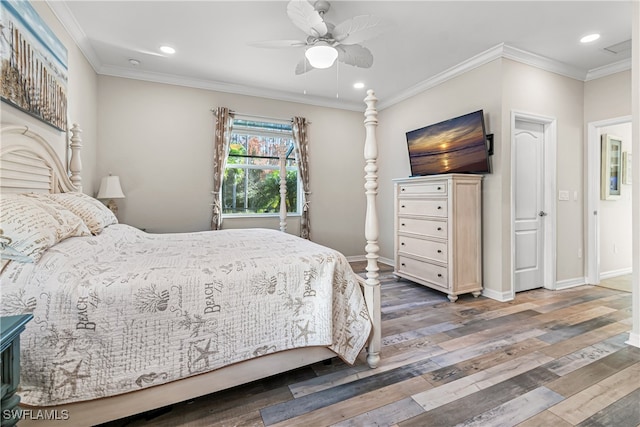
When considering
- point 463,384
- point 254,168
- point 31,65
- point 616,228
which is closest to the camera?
point 463,384

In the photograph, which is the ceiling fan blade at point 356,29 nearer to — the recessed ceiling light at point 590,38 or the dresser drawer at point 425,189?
the dresser drawer at point 425,189

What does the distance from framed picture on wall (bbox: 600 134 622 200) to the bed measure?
13.3 feet

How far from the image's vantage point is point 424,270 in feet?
11.5

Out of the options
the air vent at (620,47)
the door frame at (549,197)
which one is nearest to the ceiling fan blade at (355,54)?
the door frame at (549,197)

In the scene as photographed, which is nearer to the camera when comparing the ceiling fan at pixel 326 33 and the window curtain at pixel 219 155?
the ceiling fan at pixel 326 33

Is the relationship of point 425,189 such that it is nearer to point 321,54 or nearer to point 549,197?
point 549,197

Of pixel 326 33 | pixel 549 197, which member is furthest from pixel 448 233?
pixel 326 33

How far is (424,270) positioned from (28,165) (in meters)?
3.78

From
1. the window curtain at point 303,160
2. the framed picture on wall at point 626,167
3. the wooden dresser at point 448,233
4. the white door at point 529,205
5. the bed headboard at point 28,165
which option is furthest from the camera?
the window curtain at point 303,160

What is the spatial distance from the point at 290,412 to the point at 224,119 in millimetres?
3738

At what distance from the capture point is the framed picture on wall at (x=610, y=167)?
12.6 ft

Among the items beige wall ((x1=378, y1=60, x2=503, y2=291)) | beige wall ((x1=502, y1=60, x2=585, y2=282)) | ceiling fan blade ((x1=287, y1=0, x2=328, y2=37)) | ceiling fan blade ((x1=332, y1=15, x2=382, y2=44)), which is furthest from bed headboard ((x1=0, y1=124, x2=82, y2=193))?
beige wall ((x1=502, y1=60, x2=585, y2=282))

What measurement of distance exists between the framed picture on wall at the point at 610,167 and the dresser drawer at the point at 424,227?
2.60 m

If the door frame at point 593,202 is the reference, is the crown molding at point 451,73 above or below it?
above
